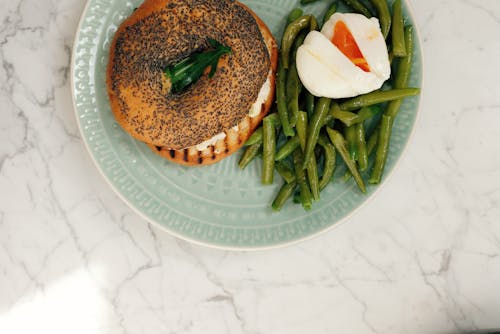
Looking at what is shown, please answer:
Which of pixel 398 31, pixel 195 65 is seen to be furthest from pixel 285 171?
pixel 398 31

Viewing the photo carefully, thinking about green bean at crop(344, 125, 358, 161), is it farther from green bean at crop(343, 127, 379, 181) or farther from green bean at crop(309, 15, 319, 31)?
green bean at crop(309, 15, 319, 31)

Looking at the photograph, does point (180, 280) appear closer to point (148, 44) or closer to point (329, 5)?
point (148, 44)

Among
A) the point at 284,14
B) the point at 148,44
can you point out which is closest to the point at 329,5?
the point at 284,14

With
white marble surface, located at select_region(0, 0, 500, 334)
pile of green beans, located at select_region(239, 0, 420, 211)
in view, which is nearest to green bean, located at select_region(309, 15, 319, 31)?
pile of green beans, located at select_region(239, 0, 420, 211)

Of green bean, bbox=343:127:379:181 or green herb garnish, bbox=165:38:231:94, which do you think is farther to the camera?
green bean, bbox=343:127:379:181

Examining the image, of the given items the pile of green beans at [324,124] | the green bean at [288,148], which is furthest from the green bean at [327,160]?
the green bean at [288,148]

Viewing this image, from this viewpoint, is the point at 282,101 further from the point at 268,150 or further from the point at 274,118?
the point at 268,150
